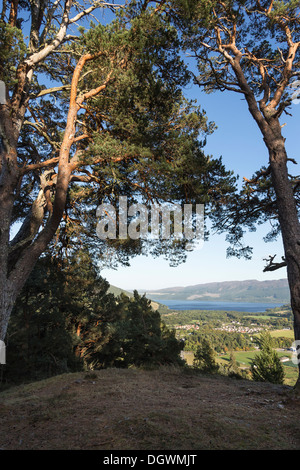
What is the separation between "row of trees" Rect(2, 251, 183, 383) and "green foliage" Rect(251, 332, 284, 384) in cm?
1288

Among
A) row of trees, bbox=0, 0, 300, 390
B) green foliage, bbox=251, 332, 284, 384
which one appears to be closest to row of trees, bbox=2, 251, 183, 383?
row of trees, bbox=0, 0, 300, 390

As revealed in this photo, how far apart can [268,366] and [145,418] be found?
26012 mm

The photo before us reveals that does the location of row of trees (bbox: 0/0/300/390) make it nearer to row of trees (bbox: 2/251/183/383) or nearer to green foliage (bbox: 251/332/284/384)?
row of trees (bbox: 2/251/183/383)

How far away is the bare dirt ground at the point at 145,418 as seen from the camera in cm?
277

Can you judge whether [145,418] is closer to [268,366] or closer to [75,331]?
[75,331]

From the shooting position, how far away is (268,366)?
23.8 meters

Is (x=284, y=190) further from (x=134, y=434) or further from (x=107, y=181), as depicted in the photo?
(x=134, y=434)

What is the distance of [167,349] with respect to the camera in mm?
16141

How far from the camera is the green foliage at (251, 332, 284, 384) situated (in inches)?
899

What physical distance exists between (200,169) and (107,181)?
2578mm

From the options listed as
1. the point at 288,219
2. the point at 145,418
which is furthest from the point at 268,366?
the point at 145,418

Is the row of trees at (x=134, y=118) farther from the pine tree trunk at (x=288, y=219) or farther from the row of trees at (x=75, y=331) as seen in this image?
the row of trees at (x=75, y=331)

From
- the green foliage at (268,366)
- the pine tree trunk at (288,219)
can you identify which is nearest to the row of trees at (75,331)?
the pine tree trunk at (288,219)

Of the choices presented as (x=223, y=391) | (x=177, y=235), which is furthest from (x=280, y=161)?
(x=223, y=391)
